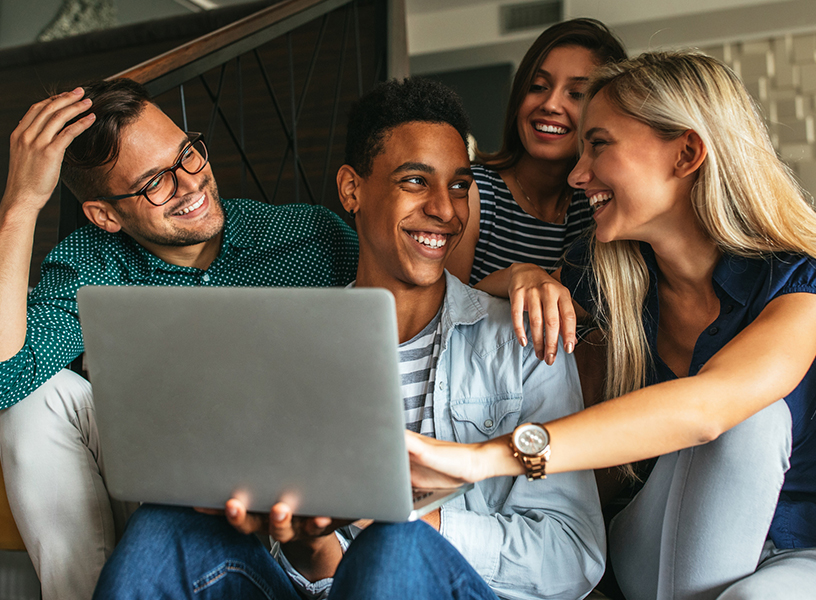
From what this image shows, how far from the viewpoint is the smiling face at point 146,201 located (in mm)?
1612

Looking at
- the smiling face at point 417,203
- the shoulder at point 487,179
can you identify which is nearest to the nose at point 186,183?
the smiling face at point 417,203

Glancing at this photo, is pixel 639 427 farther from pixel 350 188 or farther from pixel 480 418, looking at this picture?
pixel 350 188

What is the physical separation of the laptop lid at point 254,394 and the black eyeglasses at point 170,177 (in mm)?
750

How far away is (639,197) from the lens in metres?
1.32

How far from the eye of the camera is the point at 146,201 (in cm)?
161

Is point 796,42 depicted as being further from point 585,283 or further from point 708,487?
point 708,487

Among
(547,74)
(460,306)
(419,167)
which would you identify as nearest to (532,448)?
(460,306)

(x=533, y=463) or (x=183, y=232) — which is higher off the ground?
(x=183, y=232)

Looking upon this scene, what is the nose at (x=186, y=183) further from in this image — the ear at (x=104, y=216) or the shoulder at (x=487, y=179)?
the shoulder at (x=487, y=179)

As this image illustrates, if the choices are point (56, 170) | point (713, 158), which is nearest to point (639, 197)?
point (713, 158)

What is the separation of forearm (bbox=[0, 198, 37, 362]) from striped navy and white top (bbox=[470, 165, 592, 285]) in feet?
3.62

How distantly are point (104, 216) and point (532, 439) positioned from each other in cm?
117

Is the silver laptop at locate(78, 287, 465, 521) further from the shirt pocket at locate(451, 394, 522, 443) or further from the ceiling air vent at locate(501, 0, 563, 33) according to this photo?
the ceiling air vent at locate(501, 0, 563, 33)

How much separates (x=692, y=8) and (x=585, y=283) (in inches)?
177
